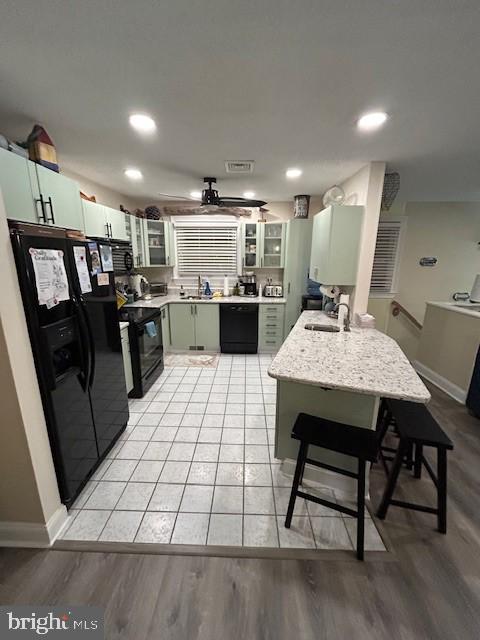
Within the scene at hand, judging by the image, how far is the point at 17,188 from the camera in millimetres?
1553

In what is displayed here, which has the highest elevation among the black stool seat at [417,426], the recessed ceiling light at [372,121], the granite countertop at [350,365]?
the recessed ceiling light at [372,121]

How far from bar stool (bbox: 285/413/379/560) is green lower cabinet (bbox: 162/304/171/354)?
9.37 ft

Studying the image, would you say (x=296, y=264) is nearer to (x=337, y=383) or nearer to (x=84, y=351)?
(x=337, y=383)

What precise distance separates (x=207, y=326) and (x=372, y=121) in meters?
3.18

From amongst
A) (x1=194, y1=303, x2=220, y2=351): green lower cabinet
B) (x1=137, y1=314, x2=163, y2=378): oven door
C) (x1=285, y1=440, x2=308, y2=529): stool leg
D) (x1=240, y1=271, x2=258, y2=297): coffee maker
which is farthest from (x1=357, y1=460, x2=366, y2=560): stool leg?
(x1=240, y1=271, x2=258, y2=297): coffee maker

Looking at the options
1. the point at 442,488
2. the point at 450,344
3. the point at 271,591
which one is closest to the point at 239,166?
the point at 442,488

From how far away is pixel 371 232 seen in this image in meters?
2.51

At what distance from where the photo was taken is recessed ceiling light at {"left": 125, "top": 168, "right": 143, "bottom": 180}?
8.79 ft

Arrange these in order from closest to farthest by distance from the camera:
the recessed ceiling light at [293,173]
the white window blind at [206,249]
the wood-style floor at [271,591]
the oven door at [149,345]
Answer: the wood-style floor at [271,591]
the recessed ceiling light at [293,173]
the oven door at [149,345]
the white window blind at [206,249]

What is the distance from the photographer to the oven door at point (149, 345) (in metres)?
2.79

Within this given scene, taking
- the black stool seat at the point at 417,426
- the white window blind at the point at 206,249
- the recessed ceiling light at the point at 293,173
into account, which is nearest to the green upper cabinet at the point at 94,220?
the white window blind at the point at 206,249

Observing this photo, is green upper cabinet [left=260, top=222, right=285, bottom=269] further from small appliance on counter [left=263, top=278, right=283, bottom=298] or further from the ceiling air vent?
the ceiling air vent

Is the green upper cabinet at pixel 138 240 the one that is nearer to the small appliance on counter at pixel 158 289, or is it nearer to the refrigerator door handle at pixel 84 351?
the small appliance on counter at pixel 158 289

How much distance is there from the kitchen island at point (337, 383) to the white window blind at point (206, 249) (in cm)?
277
